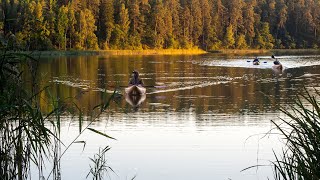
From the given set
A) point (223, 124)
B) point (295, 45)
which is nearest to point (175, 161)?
point (223, 124)

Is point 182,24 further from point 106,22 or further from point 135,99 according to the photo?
point 135,99

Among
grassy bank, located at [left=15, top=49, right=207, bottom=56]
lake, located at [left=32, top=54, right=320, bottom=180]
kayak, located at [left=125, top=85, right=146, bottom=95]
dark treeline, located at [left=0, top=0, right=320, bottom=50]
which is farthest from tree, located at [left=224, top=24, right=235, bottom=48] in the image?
kayak, located at [left=125, top=85, right=146, bottom=95]

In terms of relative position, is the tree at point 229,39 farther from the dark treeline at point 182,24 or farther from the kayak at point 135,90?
the kayak at point 135,90

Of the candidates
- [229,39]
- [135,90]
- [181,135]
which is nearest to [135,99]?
[135,90]

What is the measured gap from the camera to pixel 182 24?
444 ft

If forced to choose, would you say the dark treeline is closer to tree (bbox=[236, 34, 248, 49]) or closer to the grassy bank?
tree (bbox=[236, 34, 248, 49])

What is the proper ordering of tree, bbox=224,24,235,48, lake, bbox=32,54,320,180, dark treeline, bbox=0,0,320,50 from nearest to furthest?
lake, bbox=32,54,320,180 < dark treeline, bbox=0,0,320,50 < tree, bbox=224,24,235,48

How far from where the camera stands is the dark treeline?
101 meters

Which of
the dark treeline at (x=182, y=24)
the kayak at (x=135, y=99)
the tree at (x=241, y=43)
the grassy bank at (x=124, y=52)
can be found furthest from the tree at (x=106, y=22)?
the kayak at (x=135, y=99)

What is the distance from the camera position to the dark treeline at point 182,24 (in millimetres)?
101188

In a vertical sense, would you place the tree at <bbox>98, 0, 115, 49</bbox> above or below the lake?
above

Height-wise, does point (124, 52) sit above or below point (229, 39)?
below

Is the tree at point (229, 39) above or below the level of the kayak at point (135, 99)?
above

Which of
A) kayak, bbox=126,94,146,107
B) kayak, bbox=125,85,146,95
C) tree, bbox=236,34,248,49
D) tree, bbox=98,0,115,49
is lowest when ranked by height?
kayak, bbox=126,94,146,107
